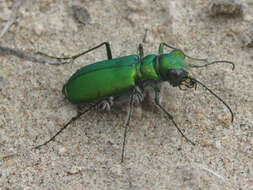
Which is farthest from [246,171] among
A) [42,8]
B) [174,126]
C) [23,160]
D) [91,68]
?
[42,8]

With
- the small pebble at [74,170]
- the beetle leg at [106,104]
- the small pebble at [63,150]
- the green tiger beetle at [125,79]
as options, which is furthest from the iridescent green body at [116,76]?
the small pebble at [74,170]

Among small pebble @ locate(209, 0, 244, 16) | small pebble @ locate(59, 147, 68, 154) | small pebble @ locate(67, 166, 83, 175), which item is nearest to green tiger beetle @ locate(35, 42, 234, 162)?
small pebble @ locate(59, 147, 68, 154)

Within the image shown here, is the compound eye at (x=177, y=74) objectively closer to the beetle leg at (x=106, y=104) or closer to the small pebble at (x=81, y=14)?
the beetle leg at (x=106, y=104)

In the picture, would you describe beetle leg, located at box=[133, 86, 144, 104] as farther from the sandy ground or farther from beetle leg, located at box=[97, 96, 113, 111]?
beetle leg, located at box=[97, 96, 113, 111]

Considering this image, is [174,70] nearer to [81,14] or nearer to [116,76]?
[116,76]

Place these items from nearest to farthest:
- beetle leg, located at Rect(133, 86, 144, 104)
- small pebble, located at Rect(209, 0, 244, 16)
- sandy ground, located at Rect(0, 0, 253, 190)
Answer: sandy ground, located at Rect(0, 0, 253, 190) → beetle leg, located at Rect(133, 86, 144, 104) → small pebble, located at Rect(209, 0, 244, 16)
